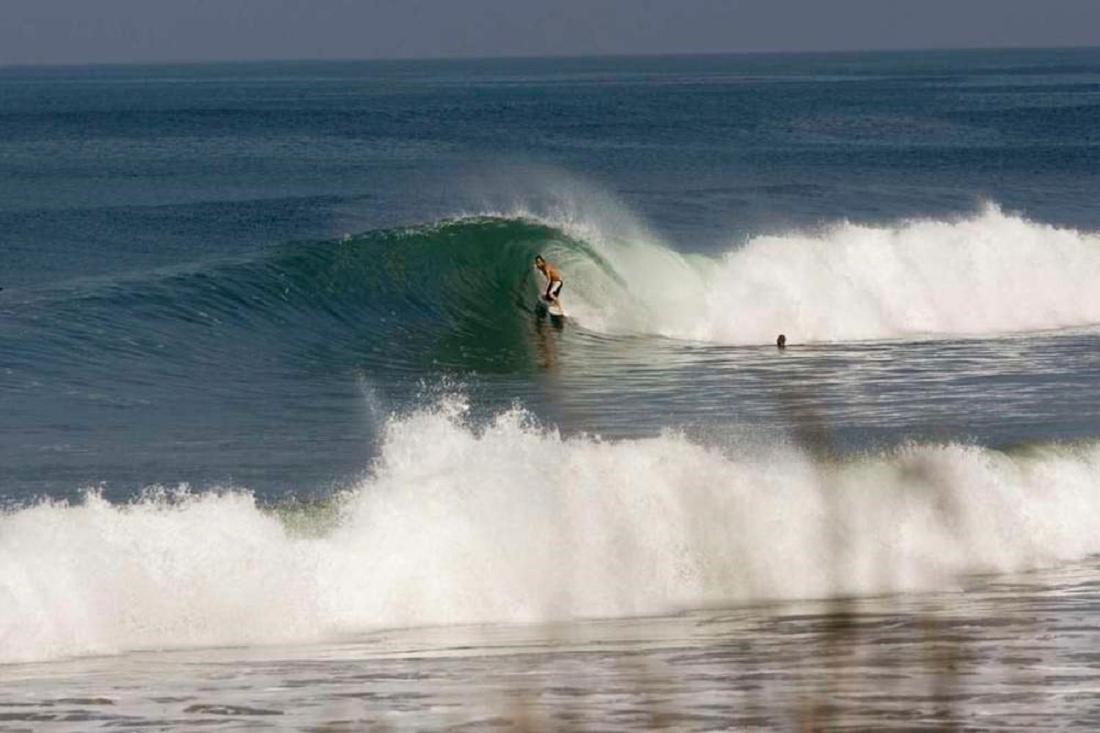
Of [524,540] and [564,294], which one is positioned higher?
[564,294]

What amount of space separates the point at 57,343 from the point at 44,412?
488 centimetres

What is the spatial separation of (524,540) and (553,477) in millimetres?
1032

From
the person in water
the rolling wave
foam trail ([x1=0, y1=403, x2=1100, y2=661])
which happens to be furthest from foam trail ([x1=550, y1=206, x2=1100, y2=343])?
foam trail ([x1=0, y1=403, x2=1100, y2=661])

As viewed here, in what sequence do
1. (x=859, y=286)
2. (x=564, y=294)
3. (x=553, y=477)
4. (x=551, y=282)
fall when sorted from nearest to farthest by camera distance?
(x=553, y=477), (x=551, y=282), (x=564, y=294), (x=859, y=286)

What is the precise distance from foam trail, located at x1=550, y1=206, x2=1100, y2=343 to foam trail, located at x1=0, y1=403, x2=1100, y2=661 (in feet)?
46.7

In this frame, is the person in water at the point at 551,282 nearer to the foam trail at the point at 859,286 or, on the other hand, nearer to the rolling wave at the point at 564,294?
the rolling wave at the point at 564,294

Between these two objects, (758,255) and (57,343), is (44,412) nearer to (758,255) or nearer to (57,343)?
(57,343)

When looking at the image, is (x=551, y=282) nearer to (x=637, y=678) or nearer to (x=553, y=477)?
(x=553, y=477)

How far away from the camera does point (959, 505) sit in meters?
17.4

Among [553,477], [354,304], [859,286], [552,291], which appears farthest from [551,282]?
[553,477]

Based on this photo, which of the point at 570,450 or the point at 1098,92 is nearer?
the point at 570,450

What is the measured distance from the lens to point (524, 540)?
15.4 m

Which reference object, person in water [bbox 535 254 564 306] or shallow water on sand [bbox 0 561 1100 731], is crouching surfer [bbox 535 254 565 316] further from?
shallow water on sand [bbox 0 561 1100 731]

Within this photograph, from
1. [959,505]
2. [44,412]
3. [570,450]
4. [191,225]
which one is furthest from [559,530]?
[191,225]
